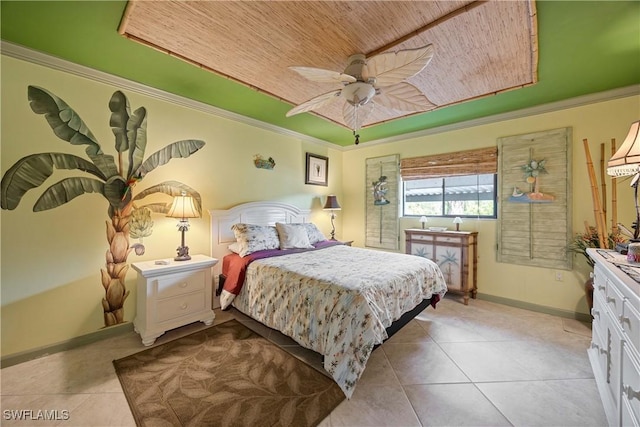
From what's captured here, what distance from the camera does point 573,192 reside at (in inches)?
115

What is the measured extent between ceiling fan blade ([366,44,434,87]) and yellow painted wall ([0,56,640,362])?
7.76 ft

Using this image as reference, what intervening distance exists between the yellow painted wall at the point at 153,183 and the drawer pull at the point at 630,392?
89.6 inches

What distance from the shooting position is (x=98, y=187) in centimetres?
239

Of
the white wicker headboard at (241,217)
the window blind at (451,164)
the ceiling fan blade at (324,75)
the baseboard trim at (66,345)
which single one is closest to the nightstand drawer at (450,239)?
the window blind at (451,164)

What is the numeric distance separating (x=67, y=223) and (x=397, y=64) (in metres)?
3.12

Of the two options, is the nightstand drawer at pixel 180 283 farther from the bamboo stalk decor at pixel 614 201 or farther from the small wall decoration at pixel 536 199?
the bamboo stalk decor at pixel 614 201

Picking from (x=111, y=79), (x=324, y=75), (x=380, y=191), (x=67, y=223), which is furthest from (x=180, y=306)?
(x=380, y=191)

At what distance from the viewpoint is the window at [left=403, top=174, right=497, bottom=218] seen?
362cm

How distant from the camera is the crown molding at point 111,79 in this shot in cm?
201

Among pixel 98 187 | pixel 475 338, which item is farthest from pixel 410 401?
pixel 98 187

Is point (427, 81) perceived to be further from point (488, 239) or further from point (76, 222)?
point (76, 222)

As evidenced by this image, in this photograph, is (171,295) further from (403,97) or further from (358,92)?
(403,97)

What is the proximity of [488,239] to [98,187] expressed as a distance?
15.8ft

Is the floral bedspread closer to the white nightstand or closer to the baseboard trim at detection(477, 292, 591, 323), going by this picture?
the white nightstand
